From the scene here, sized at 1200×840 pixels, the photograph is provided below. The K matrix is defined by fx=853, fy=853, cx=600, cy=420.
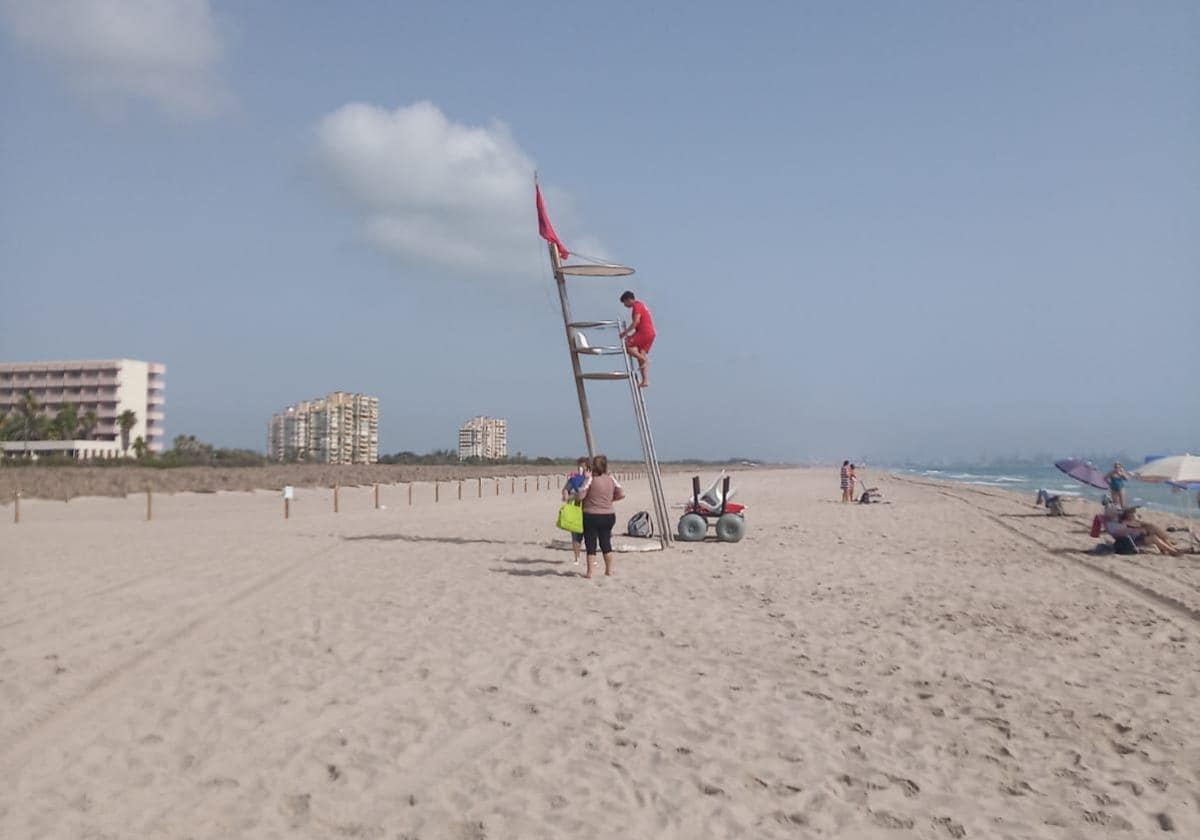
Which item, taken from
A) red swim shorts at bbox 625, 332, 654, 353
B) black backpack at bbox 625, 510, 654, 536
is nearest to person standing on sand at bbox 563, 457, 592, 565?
red swim shorts at bbox 625, 332, 654, 353

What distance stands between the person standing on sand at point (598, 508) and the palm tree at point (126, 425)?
9677cm

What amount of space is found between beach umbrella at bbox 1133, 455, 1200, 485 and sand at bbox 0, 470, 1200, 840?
3.91 meters

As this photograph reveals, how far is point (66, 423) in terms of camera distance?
8738 centimetres

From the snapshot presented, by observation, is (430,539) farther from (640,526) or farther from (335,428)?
(335,428)

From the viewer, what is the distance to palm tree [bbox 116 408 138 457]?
9275 centimetres

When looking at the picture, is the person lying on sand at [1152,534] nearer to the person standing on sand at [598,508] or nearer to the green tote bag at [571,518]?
the person standing on sand at [598,508]

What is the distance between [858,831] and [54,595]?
883cm

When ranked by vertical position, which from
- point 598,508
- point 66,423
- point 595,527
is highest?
point 66,423

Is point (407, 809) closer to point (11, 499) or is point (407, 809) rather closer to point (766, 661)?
point (766, 661)

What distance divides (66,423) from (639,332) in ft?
306

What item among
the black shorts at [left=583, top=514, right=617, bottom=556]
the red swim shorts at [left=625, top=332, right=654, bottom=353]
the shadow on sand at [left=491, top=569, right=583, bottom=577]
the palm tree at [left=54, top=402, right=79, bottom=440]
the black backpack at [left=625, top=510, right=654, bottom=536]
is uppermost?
the palm tree at [left=54, top=402, right=79, bottom=440]

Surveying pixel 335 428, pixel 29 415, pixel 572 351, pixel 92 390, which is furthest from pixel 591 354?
pixel 335 428

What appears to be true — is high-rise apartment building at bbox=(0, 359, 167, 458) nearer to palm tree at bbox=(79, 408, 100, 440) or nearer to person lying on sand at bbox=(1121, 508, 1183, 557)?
palm tree at bbox=(79, 408, 100, 440)

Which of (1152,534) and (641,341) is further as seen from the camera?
(1152,534)
